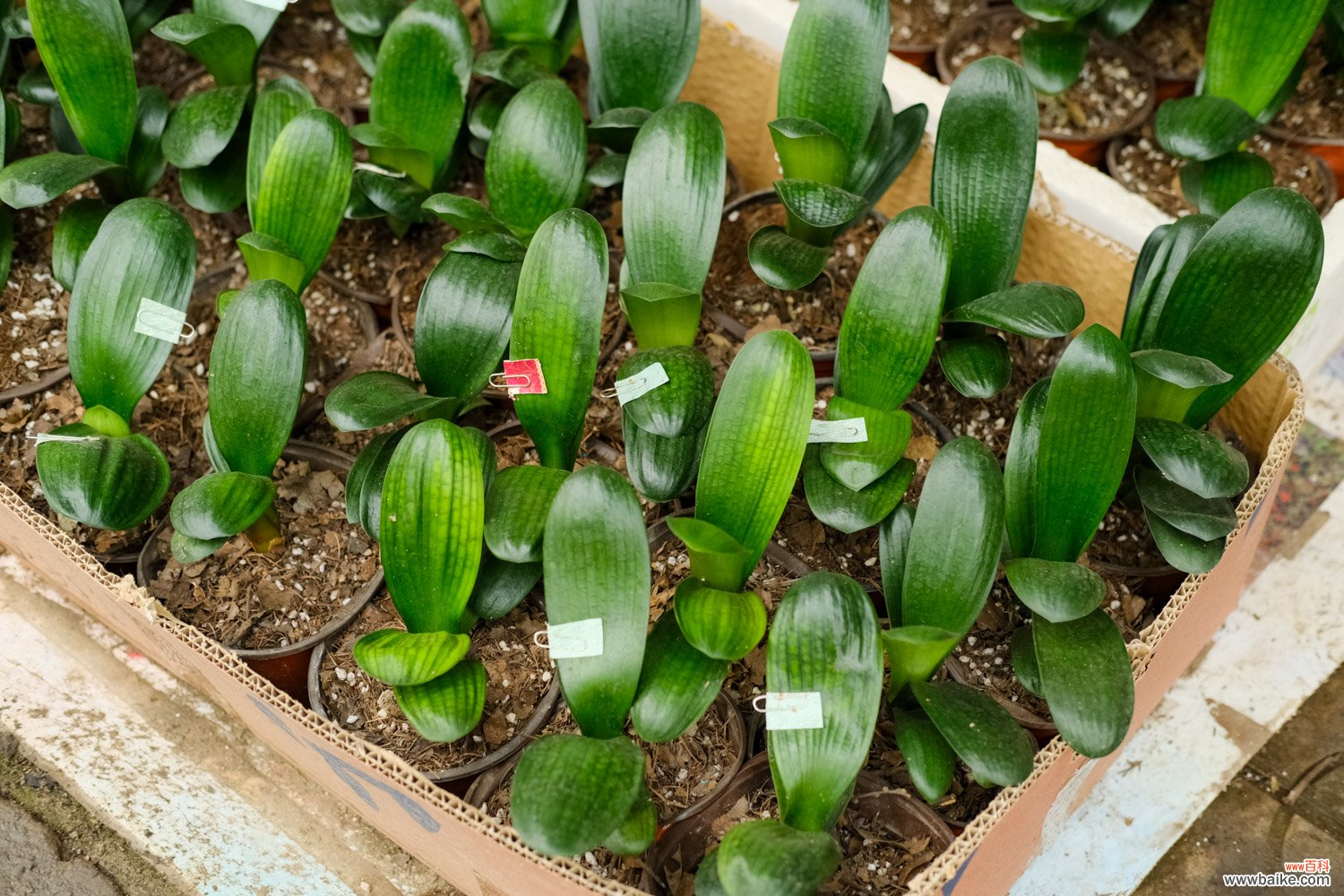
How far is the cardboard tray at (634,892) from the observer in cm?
129

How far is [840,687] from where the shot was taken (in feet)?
3.91

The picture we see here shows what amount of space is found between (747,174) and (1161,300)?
915 millimetres

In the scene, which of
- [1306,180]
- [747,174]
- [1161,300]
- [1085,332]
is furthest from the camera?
[747,174]

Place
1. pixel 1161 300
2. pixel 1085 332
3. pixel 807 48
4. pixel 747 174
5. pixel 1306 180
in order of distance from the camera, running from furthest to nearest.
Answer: pixel 747 174, pixel 1306 180, pixel 807 48, pixel 1161 300, pixel 1085 332

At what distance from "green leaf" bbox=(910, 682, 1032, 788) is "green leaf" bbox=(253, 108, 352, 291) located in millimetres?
995

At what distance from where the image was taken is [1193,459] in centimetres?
134

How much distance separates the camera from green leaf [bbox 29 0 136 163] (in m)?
1.61

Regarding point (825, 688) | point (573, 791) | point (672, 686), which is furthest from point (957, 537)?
point (573, 791)

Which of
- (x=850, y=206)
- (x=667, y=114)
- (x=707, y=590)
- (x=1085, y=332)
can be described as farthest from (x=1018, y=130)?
(x=707, y=590)

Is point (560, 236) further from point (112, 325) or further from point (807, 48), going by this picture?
point (112, 325)

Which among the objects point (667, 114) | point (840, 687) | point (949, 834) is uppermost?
point (667, 114)

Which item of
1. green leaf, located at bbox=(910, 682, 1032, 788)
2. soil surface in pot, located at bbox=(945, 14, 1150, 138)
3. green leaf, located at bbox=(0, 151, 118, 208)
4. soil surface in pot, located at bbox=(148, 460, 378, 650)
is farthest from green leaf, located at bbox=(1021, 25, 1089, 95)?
green leaf, located at bbox=(0, 151, 118, 208)

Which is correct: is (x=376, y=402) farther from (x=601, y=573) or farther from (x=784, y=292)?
(x=784, y=292)

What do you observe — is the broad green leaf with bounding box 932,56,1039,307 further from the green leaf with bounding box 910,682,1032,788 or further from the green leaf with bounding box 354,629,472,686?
the green leaf with bounding box 354,629,472,686
